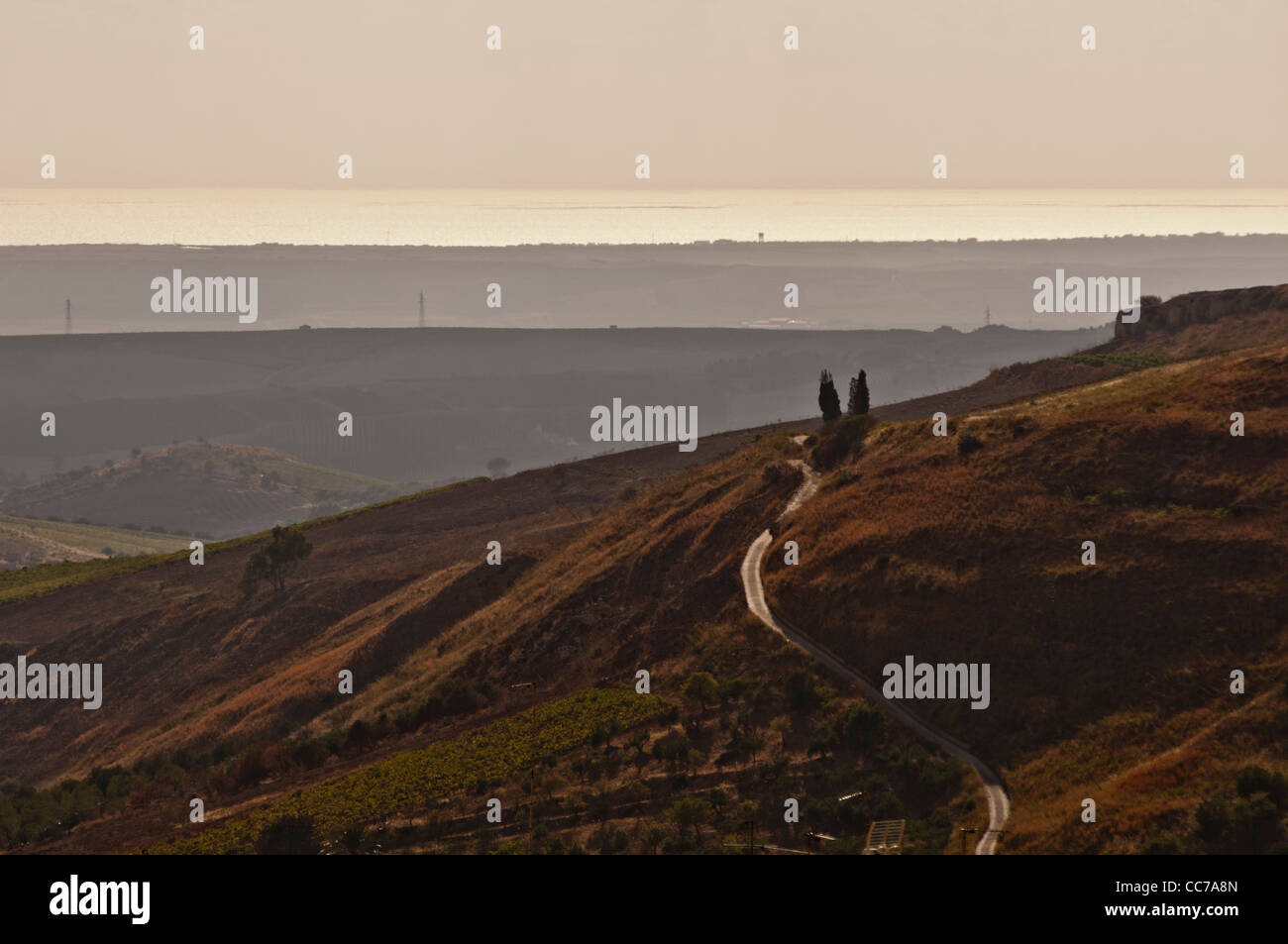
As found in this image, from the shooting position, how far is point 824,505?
66750mm

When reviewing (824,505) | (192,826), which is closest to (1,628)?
(192,826)

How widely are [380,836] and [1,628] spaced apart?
268ft

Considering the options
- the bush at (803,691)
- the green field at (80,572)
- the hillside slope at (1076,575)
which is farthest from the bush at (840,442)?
the green field at (80,572)

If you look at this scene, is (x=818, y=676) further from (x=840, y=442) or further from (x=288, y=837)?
(x=840, y=442)

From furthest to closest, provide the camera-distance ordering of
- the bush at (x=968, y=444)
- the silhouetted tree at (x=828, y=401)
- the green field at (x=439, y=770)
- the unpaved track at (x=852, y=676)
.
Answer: the silhouetted tree at (x=828, y=401) < the bush at (x=968, y=444) < the green field at (x=439, y=770) < the unpaved track at (x=852, y=676)

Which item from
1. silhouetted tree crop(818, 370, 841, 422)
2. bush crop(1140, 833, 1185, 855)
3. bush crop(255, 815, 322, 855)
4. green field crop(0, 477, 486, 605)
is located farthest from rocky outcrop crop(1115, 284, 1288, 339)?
bush crop(255, 815, 322, 855)

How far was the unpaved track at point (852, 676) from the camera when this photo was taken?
134ft

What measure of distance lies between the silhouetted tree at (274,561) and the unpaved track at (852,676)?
5055cm

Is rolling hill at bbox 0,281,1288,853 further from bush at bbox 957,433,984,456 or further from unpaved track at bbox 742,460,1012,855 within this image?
unpaved track at bbox 742,460,1012,855

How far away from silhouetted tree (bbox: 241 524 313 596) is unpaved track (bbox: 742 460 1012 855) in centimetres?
5055

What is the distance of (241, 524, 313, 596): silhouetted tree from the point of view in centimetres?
10644

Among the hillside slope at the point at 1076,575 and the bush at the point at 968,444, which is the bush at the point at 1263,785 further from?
the bush at the point at 968,444

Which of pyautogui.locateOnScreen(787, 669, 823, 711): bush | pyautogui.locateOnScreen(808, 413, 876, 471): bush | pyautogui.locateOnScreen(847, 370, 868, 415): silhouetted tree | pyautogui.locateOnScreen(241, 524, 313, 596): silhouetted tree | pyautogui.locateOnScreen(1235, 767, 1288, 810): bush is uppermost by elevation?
pyautogui.locateOnScreen(847, 370, 868, 415): silhouetted tree

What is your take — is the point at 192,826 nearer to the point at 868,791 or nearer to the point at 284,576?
the point at 868,791
